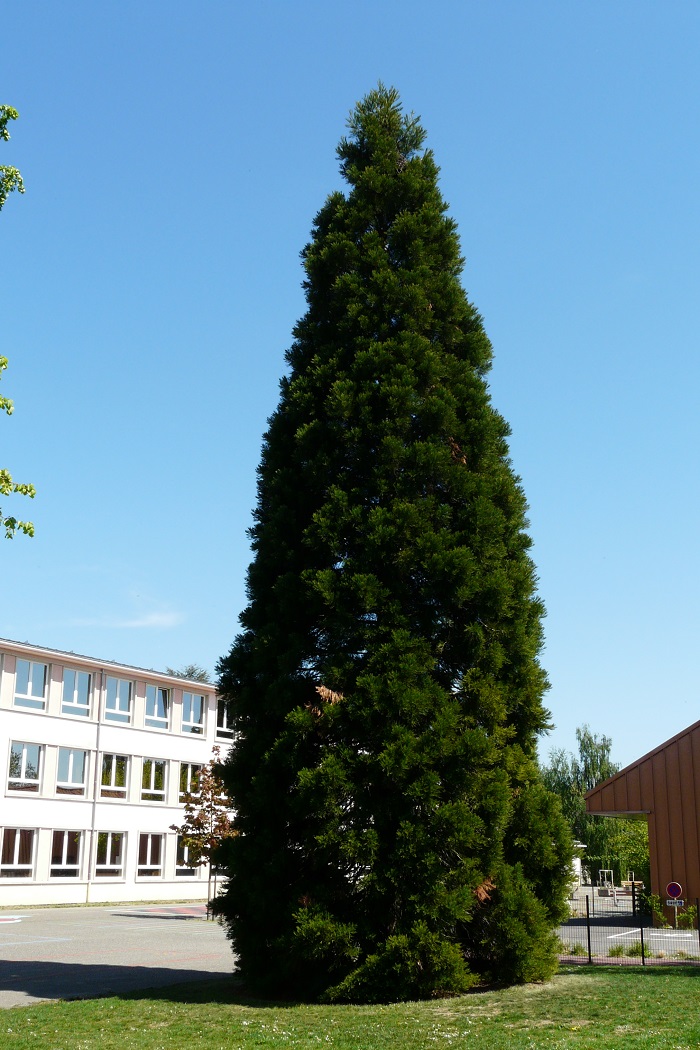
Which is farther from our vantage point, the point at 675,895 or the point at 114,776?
the point at 114,776

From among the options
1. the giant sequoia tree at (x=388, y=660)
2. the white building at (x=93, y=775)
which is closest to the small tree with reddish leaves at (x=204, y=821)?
the white building at (x=93, y=775)

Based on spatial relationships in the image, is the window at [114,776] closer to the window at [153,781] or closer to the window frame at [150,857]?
the window at [153,781]

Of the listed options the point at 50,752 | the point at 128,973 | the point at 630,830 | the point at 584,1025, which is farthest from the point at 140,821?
the point at 584,1025

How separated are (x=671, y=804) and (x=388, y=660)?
1945 centimetres

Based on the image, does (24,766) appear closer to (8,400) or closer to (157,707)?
(157,707)

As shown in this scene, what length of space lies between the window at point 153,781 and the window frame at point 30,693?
7.00 m

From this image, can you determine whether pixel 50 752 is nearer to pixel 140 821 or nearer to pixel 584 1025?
pixel 140 821

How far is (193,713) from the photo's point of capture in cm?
5191

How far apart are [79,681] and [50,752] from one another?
3.55 metres

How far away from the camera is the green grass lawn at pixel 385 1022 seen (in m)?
9.77

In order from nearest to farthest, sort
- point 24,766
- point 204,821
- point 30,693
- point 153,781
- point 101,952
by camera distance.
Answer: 1. point 101,952
2. point 204,821
3. point 24,766
4. point 30,693
5. point 153,781

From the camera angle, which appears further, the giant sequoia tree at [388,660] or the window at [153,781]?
the window at [153,781]

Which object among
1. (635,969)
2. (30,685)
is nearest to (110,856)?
(30,685)

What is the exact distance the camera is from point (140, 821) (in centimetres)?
4738
